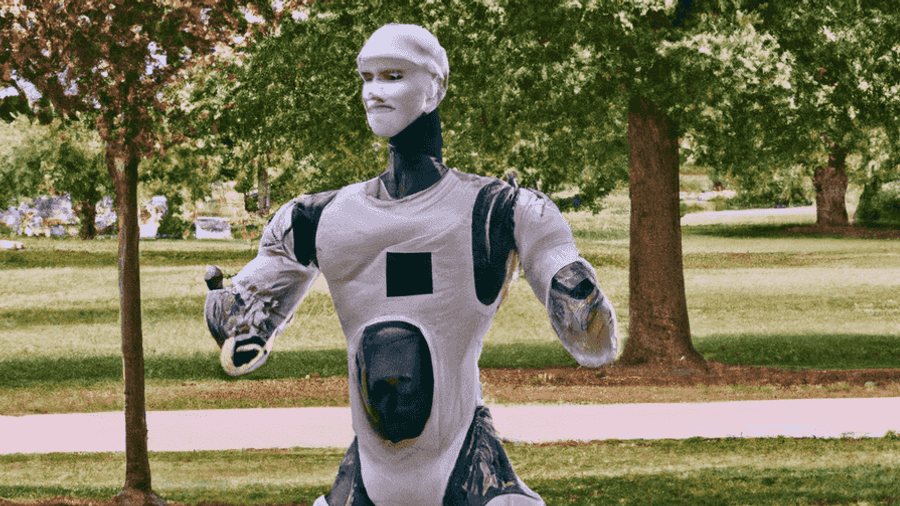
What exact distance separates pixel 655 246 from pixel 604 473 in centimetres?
Answer: 525

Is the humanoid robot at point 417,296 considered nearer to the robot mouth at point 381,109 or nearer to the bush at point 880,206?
the robot mouth at point 381,109

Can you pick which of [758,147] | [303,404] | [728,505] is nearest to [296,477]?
[728,505]

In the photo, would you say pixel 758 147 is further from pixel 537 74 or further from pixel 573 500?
pixel 573 500

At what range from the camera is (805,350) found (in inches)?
656

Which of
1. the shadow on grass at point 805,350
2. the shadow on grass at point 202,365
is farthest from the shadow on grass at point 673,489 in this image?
the shadow on grass at point 805,350

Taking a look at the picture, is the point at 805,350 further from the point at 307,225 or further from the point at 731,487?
the point at 307,225

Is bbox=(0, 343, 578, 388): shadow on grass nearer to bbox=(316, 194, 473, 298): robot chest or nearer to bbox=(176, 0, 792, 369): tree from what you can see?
bbox=(176, 0, 792, 369): tree

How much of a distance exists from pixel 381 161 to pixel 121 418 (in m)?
5.59

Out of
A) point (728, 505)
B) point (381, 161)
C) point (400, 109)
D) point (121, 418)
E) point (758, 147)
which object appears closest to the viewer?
point (400, 109)

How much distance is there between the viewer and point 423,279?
2.69 meters

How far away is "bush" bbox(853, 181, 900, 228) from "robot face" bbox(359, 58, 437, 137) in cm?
4353

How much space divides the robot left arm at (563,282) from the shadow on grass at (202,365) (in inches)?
469

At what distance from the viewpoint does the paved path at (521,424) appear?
959 cm

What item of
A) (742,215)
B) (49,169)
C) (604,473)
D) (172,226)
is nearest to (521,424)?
(604,473)
